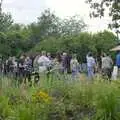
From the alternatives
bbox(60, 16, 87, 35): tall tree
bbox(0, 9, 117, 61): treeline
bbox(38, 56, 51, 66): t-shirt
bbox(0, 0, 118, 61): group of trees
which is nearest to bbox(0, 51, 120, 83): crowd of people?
bbox(38, 56, 51, 66): t-shirt

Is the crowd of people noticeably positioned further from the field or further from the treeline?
the treeline

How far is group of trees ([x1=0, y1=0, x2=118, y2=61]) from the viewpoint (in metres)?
51.0

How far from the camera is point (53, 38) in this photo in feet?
210

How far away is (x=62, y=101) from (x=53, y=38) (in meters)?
53.0

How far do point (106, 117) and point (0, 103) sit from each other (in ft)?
7.84

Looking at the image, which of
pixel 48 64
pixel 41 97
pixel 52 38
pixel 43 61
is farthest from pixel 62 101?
pixel 52 38

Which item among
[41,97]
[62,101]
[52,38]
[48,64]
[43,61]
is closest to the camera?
[41,97]

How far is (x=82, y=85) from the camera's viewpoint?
456 inches

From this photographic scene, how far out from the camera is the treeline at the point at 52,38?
5138 cm

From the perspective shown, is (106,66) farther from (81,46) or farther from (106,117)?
(81,46)

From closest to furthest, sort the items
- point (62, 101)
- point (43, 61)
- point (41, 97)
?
1. point (41, 97)
2. point (62, 101)
3. point (43, 61)

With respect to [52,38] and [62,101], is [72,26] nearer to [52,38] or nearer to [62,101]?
[52,38]

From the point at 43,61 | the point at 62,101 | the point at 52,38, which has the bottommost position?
the point at 62,101

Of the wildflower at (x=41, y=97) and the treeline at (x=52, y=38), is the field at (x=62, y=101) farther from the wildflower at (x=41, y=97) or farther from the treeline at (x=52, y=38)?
the treeline at (x=52, y=38)
